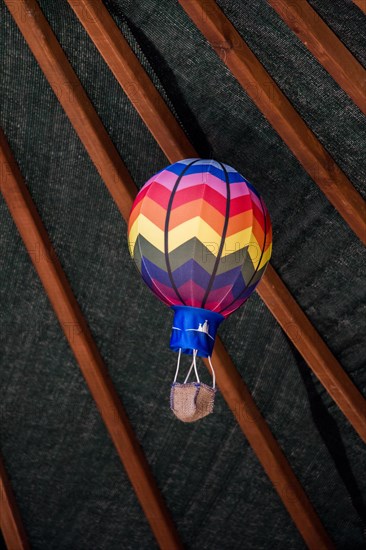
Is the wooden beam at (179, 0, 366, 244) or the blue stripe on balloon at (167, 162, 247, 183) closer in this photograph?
the blue stripe on balloon at (167, 162, 247, 183)

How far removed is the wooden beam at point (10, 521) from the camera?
442 centimetres

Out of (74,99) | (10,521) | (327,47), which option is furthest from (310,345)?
(10,521)

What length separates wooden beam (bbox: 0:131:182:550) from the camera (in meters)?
3.76

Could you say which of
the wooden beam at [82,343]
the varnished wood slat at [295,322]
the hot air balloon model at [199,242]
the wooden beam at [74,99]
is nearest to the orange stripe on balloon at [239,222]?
the hot air balloon model at [199,242]

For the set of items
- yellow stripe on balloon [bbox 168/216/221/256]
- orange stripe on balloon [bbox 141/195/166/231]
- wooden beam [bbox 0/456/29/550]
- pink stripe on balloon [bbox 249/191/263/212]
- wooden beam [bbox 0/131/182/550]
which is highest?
pink stripe on balloon [bbox 249/191/263/212]

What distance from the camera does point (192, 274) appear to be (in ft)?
8.54

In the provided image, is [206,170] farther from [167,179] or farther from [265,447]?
[265,447]

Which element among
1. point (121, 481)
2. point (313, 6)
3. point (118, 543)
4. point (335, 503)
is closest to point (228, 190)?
point (313, 6)

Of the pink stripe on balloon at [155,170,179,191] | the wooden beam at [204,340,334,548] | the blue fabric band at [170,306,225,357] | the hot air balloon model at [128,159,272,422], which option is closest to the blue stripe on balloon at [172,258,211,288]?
the hot air balloon model at [128,159,272,422]

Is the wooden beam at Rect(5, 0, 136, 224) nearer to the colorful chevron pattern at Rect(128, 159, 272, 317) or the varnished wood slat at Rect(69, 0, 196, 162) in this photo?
the varnished wood slat at Rect(69, 0, 196, 162)

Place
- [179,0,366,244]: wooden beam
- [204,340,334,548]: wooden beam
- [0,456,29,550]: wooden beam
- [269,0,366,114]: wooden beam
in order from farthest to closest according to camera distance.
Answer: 1. [0,456,29,550]: wooden beam
2. [204,340,334,548]: wooden beam
3. [179,0,366,244]: wooden beam
4. [269,0,366,114]: wooden beam

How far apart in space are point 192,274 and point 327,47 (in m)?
0.85

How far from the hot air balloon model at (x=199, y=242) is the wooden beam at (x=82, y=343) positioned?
1120 mm

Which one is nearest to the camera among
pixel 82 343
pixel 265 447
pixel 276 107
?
pixel 276 107
